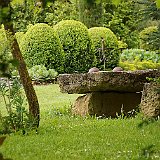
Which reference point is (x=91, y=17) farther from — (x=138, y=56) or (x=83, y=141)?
(x=83, y=141)

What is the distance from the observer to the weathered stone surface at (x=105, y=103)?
368 inches

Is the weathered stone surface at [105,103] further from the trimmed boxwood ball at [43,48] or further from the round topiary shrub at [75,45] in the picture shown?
the round topiary shrub at [75,45]

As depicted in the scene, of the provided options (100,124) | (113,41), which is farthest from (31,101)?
(113,41)

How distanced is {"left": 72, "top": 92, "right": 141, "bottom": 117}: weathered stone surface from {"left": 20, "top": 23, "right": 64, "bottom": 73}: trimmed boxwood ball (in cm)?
758

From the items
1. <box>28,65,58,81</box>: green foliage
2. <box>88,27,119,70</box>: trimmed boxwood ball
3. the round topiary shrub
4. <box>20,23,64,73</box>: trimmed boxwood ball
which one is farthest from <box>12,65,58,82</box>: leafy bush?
<box>88,27,119,70</box>: trimmed boxwood ball

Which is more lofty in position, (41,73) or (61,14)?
(61,14)

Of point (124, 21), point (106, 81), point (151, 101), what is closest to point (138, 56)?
point (124, 21)

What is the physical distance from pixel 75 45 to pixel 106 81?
9.02 meters

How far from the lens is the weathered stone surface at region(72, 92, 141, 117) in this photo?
368 inches

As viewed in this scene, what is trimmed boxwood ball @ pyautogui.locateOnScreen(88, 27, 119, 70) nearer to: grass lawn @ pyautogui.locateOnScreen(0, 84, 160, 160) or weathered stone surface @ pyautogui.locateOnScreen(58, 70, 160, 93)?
weathered stone surface @ pyautogui.locateOnScreen(58, 70, 160, 93)

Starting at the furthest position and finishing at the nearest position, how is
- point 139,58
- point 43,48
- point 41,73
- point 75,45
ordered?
point 139,58, point 75,45, point 43,48, point 41,73

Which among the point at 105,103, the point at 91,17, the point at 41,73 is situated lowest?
the point at 41,73

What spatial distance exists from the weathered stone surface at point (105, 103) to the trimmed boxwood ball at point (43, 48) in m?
7.58

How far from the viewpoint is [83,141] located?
607 cm
